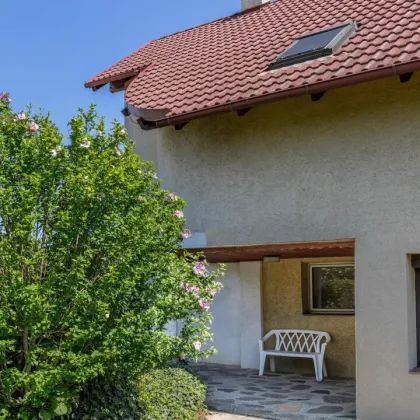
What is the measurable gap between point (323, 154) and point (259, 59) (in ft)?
9.63

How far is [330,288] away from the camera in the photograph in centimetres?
1494

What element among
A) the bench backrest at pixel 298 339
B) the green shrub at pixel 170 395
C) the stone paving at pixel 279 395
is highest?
the bench backrest at pixel 298 339

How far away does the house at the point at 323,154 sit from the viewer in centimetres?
929

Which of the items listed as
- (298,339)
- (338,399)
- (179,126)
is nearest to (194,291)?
(338,399)

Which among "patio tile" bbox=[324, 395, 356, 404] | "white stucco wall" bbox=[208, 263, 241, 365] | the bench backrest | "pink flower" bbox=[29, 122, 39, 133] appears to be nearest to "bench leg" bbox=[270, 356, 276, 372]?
the bench backrest

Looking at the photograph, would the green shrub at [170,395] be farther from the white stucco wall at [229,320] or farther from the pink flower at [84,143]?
the white stucco wall at [229,320]

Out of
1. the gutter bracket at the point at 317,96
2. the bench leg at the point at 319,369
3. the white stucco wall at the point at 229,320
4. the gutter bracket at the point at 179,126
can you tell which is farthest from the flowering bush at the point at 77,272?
the white stucco wall at the point at 229,320

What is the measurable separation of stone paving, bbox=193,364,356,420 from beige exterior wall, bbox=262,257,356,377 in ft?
1.90

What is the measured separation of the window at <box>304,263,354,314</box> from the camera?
14.5 meters

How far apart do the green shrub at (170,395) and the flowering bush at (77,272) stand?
57 cm

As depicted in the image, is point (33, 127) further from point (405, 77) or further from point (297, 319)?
point (297, 319)

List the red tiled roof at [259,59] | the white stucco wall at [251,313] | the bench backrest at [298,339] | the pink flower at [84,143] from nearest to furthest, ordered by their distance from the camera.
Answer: the pink flower at [84,143], the red tiled roof at [259,59], the bench backrest at [298,339], the white stucco wall at [251,313]

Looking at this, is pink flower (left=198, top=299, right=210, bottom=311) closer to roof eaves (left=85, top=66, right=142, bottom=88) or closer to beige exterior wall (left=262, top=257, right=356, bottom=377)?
beige exterior wall (left=262, top=257, right=356, bottom=377)

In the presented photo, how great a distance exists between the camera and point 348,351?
14.2 metres
